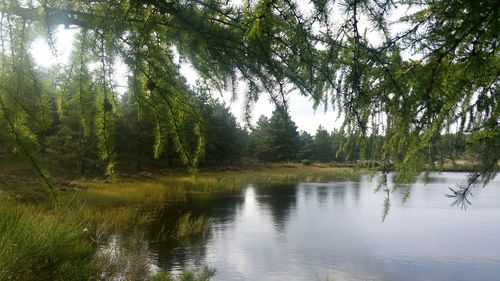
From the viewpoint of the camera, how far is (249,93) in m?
1.75

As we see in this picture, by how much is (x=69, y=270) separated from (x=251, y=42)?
14.0 feet

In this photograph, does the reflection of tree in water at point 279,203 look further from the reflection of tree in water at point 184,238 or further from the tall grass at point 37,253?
the tall grass at point 37,253

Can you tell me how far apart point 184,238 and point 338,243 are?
4.19 m

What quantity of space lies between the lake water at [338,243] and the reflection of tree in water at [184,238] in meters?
0.03

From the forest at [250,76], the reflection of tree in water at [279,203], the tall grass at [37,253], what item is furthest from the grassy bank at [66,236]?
the reflection of tree in water at [279,203]

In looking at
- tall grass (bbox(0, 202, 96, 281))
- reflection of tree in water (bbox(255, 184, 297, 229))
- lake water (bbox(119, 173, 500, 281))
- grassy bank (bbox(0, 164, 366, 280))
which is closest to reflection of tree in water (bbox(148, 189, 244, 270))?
lake water (bbox(119, 173, 500, 281))

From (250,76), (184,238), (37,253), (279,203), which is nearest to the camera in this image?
(250,76)

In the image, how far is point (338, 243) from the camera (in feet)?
38.6

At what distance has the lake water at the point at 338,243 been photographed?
9266 millimetres

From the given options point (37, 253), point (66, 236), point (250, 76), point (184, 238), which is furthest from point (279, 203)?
point (250, 76)

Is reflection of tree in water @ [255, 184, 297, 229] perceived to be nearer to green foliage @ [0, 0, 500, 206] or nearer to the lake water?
the lake water

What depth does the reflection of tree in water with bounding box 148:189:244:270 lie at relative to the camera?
9.58 metres

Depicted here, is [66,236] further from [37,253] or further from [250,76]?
[250,76]

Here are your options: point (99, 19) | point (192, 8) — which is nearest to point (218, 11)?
point (192, 8)
